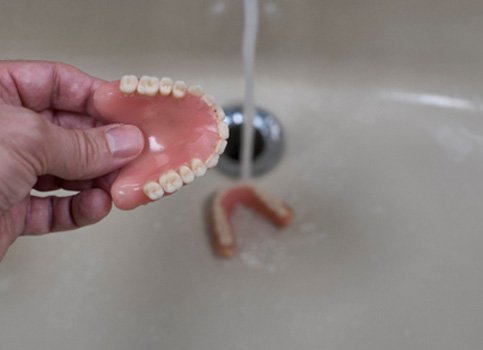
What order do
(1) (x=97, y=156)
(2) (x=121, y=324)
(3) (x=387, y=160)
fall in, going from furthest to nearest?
(3) (x=387, y=160)
(2) (x=121, y=324)
(1) (x=97, y=156)

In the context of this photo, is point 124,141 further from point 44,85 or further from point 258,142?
point 258,142

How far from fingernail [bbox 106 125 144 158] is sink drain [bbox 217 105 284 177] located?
29cm

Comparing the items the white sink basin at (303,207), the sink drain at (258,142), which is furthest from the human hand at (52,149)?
the sink drain at (258,142)

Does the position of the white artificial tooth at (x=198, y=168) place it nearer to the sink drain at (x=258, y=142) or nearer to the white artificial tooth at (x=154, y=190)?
the white artificial tooth at (x=154, y=190)

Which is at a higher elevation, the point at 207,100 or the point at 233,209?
the point at 207,100

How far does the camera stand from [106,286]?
684 millimetres

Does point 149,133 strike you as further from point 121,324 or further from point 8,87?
point 121,324

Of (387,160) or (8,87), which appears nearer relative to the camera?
(8,87)

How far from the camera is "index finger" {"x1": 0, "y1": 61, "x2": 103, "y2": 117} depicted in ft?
1.73

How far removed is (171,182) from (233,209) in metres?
0.31

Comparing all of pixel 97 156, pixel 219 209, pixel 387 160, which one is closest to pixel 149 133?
pixel 97 156

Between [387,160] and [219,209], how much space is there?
9.1 inches

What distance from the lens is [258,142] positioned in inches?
31.9

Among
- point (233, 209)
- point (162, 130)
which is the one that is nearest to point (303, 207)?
point (233, 209)
